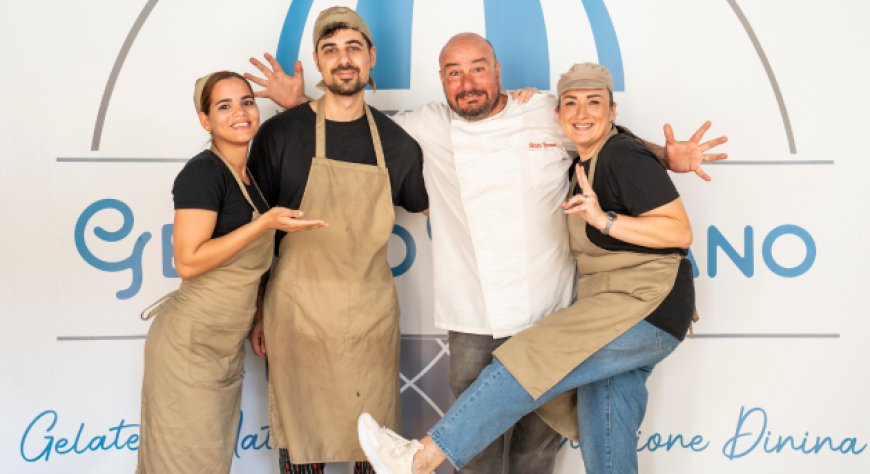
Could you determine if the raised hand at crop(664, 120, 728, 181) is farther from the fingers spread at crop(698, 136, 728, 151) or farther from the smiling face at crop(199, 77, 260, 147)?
the smiling face at crop(199, 77, 260, 147)

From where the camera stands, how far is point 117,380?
9.68ft

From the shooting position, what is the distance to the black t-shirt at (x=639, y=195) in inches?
83.0

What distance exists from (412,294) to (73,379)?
130 cm

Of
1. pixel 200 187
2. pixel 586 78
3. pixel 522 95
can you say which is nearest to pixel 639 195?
pixel 586 78

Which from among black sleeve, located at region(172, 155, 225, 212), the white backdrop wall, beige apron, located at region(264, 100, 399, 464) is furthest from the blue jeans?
black sleeve, located at region(172, 155, 225, 212)

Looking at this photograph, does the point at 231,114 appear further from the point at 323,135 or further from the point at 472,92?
the point at 472,92

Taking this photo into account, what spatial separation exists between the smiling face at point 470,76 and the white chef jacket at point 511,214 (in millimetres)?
54

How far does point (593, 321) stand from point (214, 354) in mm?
1075

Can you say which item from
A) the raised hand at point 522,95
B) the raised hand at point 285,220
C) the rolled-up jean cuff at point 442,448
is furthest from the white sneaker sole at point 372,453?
the raised hand at point 522,95

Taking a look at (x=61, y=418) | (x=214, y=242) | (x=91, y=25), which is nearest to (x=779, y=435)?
(x=214, y=242)

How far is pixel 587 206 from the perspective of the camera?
2.08 meters

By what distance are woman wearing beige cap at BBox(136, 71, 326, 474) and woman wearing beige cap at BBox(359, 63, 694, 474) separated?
17.7 inches

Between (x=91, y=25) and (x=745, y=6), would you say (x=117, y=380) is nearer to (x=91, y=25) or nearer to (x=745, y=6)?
(x=91, y=25)

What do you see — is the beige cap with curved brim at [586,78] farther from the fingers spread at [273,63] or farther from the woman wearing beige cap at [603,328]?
the fingers spread at [273,63]
